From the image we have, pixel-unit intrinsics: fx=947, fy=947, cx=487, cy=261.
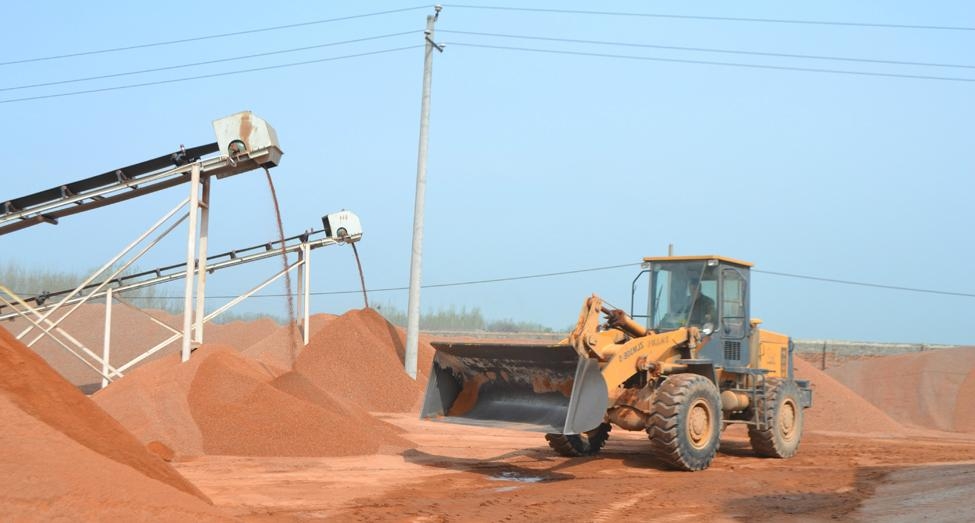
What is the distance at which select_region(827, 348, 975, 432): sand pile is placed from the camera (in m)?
23.7

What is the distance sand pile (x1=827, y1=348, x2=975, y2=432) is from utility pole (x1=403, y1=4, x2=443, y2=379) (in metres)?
12.7

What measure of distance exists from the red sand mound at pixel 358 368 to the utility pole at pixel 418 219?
0.49 m

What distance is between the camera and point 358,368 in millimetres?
21062

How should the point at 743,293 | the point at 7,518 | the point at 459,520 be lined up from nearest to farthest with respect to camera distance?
the point at 7,518
the point at 459,520
the point at 743,293

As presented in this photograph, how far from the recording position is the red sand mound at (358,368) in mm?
20406

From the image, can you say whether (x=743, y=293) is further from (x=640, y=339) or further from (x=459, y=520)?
(x=459, y=520)

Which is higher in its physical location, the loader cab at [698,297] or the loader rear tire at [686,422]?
the loader cab at [698,297]

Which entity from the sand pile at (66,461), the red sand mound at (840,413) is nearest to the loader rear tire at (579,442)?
the sand pile at (66,461)

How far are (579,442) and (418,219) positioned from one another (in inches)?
401

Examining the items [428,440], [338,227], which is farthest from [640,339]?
[338,227]

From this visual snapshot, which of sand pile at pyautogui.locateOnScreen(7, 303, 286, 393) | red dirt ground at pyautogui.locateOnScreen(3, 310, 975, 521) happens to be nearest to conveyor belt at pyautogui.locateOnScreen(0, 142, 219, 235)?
red dirt ground at pyautogui.locateOnScreen(3, 310, 975, 521)

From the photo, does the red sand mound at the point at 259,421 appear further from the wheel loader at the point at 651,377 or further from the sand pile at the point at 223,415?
the wheel loader at the point at 651,377

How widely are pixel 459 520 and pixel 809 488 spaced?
4432 mm

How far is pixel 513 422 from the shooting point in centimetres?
1094
